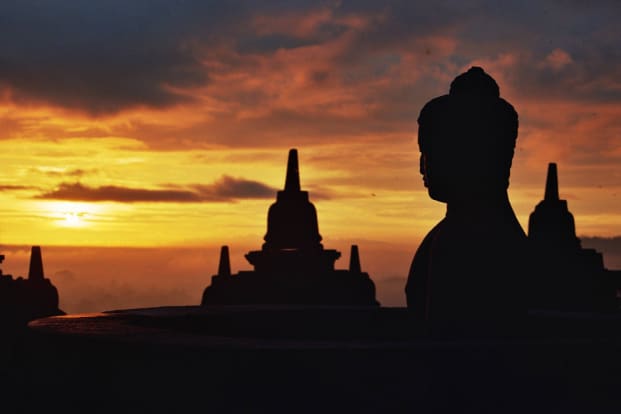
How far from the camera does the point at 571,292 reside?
22781mm

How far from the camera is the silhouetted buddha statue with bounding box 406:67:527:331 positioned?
729 cm

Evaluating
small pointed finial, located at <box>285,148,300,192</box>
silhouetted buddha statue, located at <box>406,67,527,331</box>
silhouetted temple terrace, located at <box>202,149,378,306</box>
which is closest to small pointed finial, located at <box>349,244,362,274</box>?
silhouetted temple terrace, located at <box>202,149,378,306</box>

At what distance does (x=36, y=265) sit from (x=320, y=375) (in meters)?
20.7

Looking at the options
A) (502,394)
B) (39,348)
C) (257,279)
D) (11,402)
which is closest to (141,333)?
(39,348)

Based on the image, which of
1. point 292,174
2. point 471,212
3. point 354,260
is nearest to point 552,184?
point 354,260

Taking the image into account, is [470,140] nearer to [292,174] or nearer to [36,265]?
[292,174]

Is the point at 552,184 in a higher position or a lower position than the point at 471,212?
higher

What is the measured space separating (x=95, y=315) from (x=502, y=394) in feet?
15.2

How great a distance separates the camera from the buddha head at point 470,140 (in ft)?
24.7

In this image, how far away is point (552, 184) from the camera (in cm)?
2383

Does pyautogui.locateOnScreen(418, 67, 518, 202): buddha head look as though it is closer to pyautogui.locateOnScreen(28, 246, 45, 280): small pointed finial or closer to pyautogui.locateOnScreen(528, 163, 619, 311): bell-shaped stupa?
pyautogui.locateOnScreen(528, 163, 619, 311): bell-shaped stupa

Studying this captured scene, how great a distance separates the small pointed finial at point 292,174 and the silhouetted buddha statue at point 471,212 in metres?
16.1

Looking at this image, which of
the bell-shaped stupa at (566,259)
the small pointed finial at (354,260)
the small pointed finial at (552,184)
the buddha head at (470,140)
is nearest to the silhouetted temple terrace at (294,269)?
the small pointed finial at (354,260)

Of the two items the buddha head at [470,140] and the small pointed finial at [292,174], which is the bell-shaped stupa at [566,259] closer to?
the small pointed finial at [292,174]
